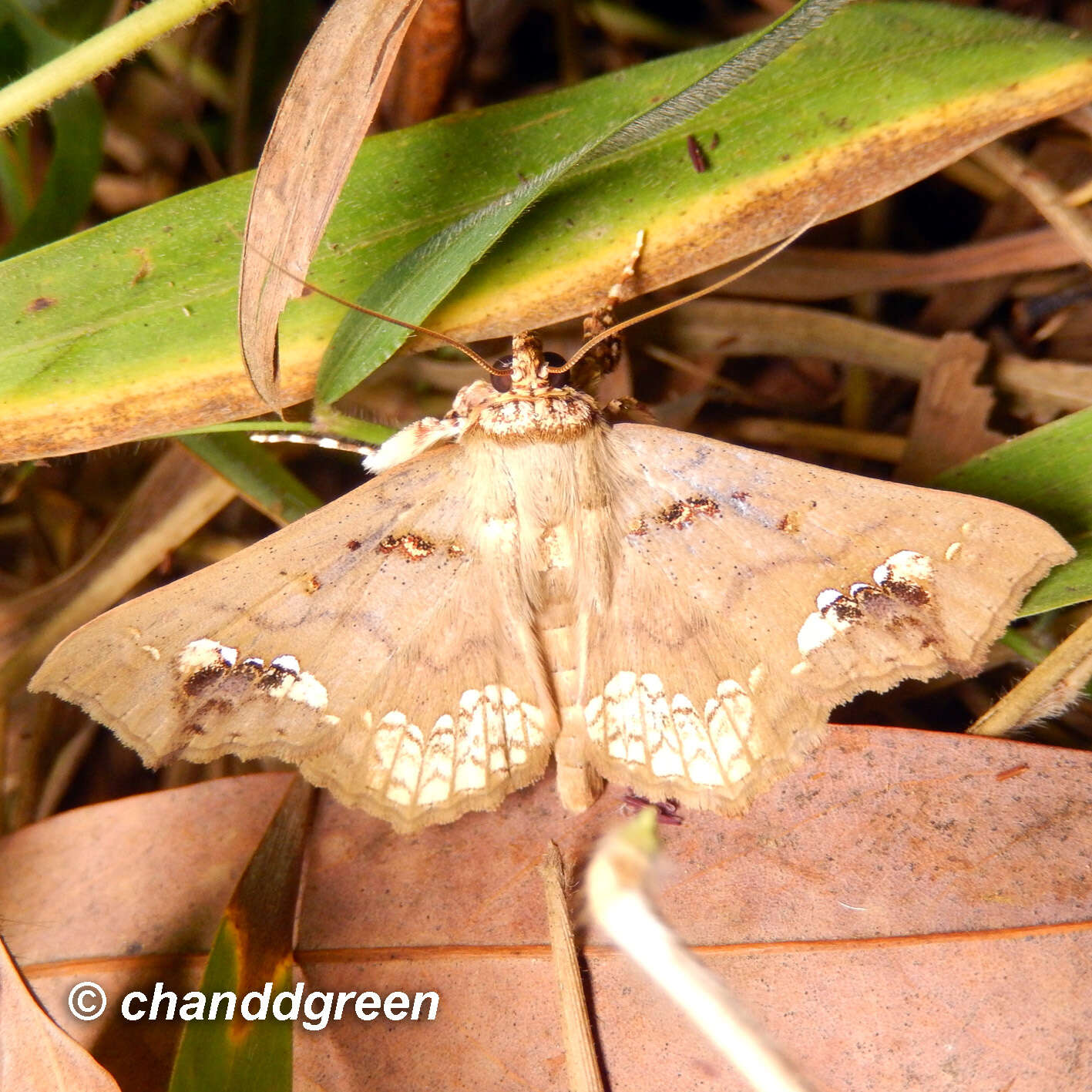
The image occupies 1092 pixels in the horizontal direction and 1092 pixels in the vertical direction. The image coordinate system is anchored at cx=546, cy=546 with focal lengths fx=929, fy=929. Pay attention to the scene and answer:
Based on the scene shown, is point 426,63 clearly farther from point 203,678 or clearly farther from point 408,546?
point 203,678

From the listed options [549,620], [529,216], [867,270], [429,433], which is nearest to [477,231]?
[529,216]

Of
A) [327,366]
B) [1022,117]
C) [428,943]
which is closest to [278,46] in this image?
[327,366]

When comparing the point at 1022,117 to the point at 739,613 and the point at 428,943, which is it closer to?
the point at 739,613

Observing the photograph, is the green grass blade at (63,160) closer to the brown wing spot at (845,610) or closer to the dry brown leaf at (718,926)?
the dry brown leaf at (718,926)

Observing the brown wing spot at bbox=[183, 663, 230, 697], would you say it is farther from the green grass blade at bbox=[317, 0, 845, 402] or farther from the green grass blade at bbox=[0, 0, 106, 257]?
the green grass blade at bbox=[0, 0, 106, 257]

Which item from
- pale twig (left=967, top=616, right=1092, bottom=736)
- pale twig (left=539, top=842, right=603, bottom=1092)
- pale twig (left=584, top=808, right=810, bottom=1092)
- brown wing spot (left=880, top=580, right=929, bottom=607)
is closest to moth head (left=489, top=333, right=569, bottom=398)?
brown wing spot (left=880, top=580, right=929, bottom=607)

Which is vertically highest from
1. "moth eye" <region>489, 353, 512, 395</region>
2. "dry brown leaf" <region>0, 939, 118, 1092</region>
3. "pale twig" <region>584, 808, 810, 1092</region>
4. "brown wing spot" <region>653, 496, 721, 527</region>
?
"moth eye" <region>489, 353, 512, 395</region>

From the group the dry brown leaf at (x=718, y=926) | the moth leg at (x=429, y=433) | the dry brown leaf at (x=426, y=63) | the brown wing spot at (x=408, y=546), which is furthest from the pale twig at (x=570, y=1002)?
the dry brown leaf at (x=426, y=63)

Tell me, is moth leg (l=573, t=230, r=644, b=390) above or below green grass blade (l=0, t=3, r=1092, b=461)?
below
